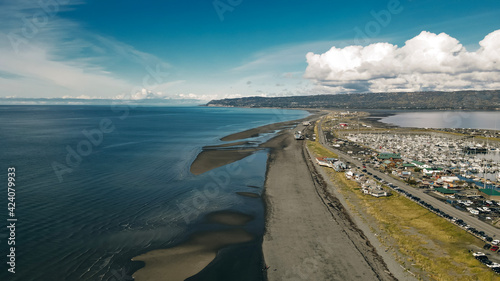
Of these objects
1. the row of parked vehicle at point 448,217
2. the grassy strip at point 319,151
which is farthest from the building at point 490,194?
the grassy strip at point 319,151

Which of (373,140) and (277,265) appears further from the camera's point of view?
(373,140)

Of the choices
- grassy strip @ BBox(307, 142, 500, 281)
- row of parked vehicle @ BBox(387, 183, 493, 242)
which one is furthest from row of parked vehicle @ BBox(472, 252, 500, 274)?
row of parked vehicle @ BBox(387, 183, 493, 242)

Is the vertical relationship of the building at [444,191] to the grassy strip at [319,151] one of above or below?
below

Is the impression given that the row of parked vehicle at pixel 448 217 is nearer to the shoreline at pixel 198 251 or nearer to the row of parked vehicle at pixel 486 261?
the row of parked vehicle at pixel 486 261

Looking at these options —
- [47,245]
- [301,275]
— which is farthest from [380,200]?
[47,245]

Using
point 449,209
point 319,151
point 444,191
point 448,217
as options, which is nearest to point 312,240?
point 448,217

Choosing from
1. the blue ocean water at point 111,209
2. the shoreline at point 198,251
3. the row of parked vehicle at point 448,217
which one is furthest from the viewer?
the row of parked vehicle at point 448,217

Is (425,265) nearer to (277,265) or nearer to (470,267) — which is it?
(470,267)

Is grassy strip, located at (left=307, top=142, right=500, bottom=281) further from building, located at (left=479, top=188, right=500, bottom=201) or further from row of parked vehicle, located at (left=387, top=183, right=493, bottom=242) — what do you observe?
building, located at (left=479, top=188, right=500, bottom=201)
